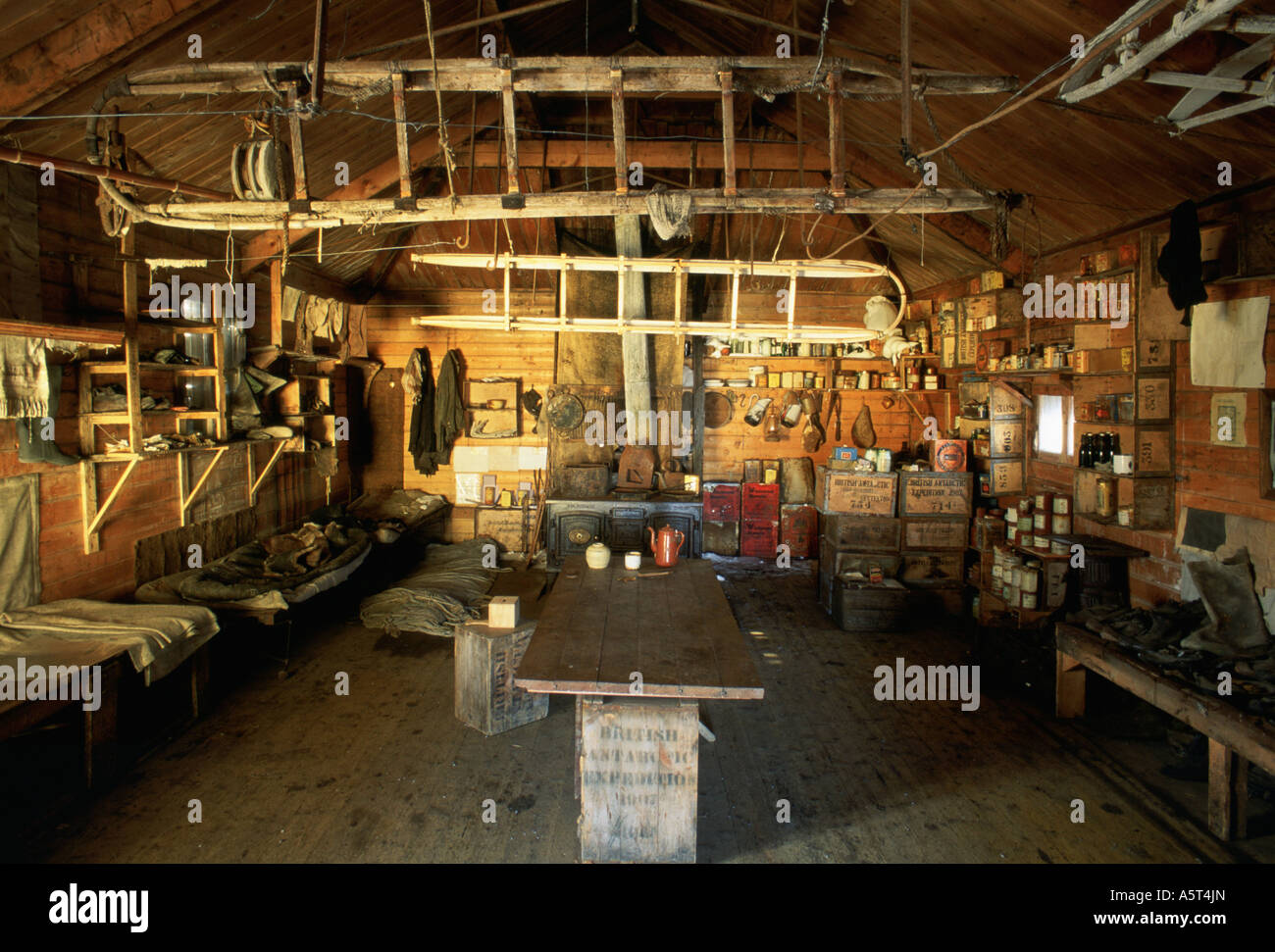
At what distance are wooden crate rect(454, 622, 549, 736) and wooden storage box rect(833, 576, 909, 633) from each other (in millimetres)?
3446

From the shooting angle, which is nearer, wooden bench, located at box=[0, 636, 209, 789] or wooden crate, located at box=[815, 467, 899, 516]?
wooden bench, located at box=[0, 636, 209, 789]

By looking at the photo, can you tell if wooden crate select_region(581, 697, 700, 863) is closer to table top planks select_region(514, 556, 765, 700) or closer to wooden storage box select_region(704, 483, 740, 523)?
table top planks select_region(514, 556, 765, 700)

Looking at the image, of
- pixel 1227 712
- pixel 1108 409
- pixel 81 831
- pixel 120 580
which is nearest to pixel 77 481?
pixel 120 580

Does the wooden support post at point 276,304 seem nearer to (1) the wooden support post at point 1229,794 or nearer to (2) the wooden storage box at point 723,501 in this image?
(2) the wooden storage box at point 723,501

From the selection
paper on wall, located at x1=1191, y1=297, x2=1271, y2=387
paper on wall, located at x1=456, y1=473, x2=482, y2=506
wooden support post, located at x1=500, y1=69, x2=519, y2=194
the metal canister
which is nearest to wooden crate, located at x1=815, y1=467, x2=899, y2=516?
the metal canister

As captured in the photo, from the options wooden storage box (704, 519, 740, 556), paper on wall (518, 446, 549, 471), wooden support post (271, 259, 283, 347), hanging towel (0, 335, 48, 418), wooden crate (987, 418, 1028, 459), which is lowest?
wooden storage box (704, 519, 740, 556)

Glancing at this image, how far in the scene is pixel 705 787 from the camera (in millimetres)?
3975

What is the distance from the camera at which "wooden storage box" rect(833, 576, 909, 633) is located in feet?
21.3

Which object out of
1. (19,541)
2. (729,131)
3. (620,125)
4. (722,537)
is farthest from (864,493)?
(19,541)

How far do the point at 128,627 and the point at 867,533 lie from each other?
6355 millimetres

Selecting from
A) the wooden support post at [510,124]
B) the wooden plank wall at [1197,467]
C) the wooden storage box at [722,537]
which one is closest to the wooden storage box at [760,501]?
the wooden storage box at [722,537]

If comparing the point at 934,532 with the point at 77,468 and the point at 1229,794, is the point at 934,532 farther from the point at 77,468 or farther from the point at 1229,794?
the point at 77,468

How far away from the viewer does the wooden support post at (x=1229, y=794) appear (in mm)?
3420

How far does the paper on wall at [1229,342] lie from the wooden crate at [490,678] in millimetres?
4956
